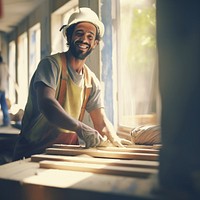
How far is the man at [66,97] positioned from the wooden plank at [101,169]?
2.38 ft

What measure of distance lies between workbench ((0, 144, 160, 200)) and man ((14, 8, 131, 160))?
0.63 m

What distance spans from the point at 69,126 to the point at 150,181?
1220 mm

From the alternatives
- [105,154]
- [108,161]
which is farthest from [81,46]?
[108,161]

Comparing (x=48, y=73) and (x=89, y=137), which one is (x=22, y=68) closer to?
(x=48, y=73)

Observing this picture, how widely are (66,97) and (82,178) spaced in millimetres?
1488

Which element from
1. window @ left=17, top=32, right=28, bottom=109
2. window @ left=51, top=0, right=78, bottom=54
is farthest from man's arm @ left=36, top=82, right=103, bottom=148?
window @ left=17, top=32, right=28, bottom=109

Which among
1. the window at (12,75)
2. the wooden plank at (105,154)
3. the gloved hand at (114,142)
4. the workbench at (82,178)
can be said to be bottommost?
the workbench at (82,178)

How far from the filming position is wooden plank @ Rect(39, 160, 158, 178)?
169 cm

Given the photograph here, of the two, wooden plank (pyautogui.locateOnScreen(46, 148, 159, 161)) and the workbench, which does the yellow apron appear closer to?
wooden plank (pyautogui.locateOnScreen(46, 148, 159, 161))

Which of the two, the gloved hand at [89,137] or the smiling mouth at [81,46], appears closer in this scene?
the gloved hand at [89,137]

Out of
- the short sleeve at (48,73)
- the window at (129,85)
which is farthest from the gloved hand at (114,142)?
the window at (129,85)

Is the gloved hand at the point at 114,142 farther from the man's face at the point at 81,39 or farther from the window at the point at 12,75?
the window at the point at 12,75

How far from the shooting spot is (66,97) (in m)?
3.06

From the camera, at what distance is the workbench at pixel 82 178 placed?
1.45m
